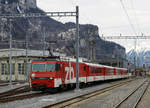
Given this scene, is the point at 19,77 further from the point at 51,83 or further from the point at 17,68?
the point at 51,83

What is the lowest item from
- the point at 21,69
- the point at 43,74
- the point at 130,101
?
the point at 130,101

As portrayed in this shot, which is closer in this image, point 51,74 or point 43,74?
point 51,74

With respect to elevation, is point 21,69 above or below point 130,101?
above

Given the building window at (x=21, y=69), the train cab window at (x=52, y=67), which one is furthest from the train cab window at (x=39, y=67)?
the building window at (x=21, y=69)

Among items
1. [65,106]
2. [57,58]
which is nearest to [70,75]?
[57,58]

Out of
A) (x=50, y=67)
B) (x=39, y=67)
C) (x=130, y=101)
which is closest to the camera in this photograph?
(x=130, y=101)

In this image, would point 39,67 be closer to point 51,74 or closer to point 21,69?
point 51,74

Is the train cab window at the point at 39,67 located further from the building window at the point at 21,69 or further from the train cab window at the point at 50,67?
the building window at the point at 21,69

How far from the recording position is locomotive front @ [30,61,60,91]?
88.8 feet

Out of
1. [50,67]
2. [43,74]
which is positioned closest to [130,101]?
[50,67]

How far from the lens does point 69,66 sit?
31.2 meters

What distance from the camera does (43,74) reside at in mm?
27438

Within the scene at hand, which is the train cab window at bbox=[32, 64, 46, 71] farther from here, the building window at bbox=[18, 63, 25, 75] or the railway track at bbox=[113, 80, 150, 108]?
the building window at bbox=[18, 63, 25, 75]

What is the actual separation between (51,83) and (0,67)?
152 feet
